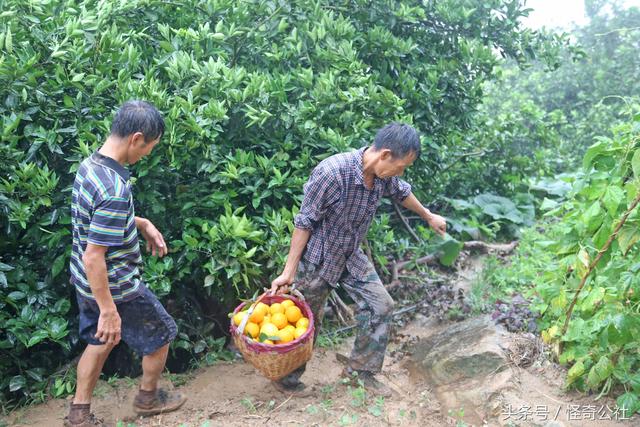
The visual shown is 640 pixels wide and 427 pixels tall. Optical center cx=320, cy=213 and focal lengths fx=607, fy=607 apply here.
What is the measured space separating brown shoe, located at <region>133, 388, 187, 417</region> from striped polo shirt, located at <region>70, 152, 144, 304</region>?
29.8 inches

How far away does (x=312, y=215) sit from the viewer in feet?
11.9

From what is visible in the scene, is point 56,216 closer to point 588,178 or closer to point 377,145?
point 377,145

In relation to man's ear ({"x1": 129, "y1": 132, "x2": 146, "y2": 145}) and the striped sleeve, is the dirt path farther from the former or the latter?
man's ear ({"x1": 129, "y1": 132, "x2": 146, "y2": 145})

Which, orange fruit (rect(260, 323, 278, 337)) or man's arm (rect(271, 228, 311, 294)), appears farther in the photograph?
man's arm (rect(271, 228, 311, 294))

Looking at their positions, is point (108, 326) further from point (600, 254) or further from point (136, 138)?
point (600, 254)

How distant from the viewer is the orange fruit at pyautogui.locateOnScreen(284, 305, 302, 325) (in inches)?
144

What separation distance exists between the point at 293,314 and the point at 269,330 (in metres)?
0.21

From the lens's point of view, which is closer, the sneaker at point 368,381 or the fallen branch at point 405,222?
the sneaker at point 368,381

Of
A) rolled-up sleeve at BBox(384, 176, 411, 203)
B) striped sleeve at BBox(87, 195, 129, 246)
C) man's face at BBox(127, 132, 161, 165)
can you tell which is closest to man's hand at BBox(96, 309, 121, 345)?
striped sleeve at BBox(87, 195, 129, 246)

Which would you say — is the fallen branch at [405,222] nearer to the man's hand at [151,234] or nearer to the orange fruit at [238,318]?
the orange fruit at [238,318]

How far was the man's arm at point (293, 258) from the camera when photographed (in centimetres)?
364

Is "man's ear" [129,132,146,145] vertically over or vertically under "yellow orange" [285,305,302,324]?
over

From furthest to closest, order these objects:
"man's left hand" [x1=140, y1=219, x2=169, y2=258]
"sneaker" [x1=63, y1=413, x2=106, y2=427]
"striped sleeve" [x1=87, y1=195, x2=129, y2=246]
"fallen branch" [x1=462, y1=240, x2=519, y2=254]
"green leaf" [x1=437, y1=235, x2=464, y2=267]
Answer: "fallen branch" [x1=462, y1=240, x2=519, y2=254], "green leaf" [x1=437, y1=235, x2=464, y2=267], "man's left hand" [x1=140, y1=219, x2=169, y2=258], "sneaker" [x1=63, y1=413, x2=106, y2=427], "striped sleeve" [x1=87, y1=195, x2=129, y2=246]

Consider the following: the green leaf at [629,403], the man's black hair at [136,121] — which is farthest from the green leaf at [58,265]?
the green leaf at [629,403]
